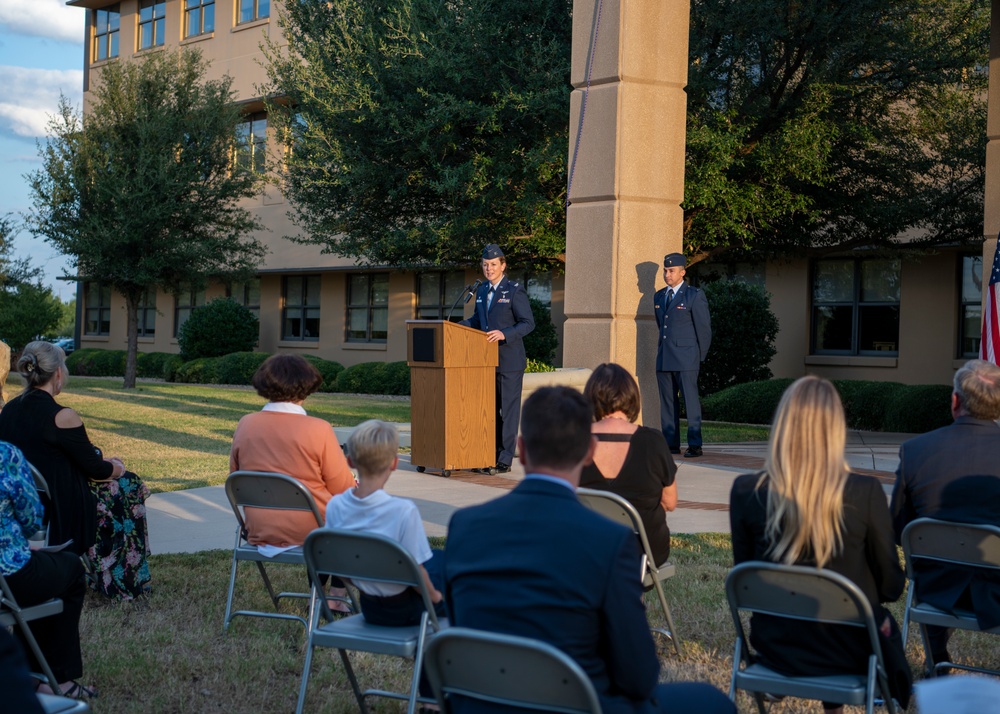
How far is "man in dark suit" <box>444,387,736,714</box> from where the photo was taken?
2.65m

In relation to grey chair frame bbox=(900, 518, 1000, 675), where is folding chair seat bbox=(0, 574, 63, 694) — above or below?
below

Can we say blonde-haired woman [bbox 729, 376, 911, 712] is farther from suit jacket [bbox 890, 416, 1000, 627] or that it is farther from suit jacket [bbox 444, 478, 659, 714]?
suit jacket [bbox 444, 478, 659, 714]

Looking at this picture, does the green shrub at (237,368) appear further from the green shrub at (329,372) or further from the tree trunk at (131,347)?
the tree trunk at (131,347)

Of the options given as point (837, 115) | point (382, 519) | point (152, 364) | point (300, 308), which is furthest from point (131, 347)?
point (382, 519)

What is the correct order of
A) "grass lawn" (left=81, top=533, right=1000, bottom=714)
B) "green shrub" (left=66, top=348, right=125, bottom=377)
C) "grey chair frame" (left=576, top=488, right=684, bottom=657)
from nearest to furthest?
Result: 1. "grey chair frame" (left=576, top=488, right=684, bottom=657)
2. "grass lawn" (left=81, top=533, right=1000, bottom=714)
3. "green shrub" (left=66, top=348, right=125, bottom=377)

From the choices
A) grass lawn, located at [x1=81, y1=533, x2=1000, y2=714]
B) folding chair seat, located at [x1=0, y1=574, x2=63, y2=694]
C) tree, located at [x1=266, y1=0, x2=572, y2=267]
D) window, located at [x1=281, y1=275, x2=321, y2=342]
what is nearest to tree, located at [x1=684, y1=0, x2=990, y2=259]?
tree, located at [x1=266, y1=0, x2=572, y2=267]

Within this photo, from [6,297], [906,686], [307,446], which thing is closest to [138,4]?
[6,297]

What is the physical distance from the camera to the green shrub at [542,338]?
24131 mm

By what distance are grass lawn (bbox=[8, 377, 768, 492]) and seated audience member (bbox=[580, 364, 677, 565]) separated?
611 cm

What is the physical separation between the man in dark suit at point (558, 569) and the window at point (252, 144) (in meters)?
24.4

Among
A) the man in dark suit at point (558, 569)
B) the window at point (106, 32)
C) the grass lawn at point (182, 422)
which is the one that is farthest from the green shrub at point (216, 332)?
the man in dark suit at point (558, 569)

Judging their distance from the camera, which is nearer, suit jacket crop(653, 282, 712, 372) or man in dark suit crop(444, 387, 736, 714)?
man in dark suit crop(444, 387, 736, 714)

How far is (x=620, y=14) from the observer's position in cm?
1020

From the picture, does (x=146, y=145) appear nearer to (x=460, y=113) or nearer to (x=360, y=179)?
(x=360, y=179)
